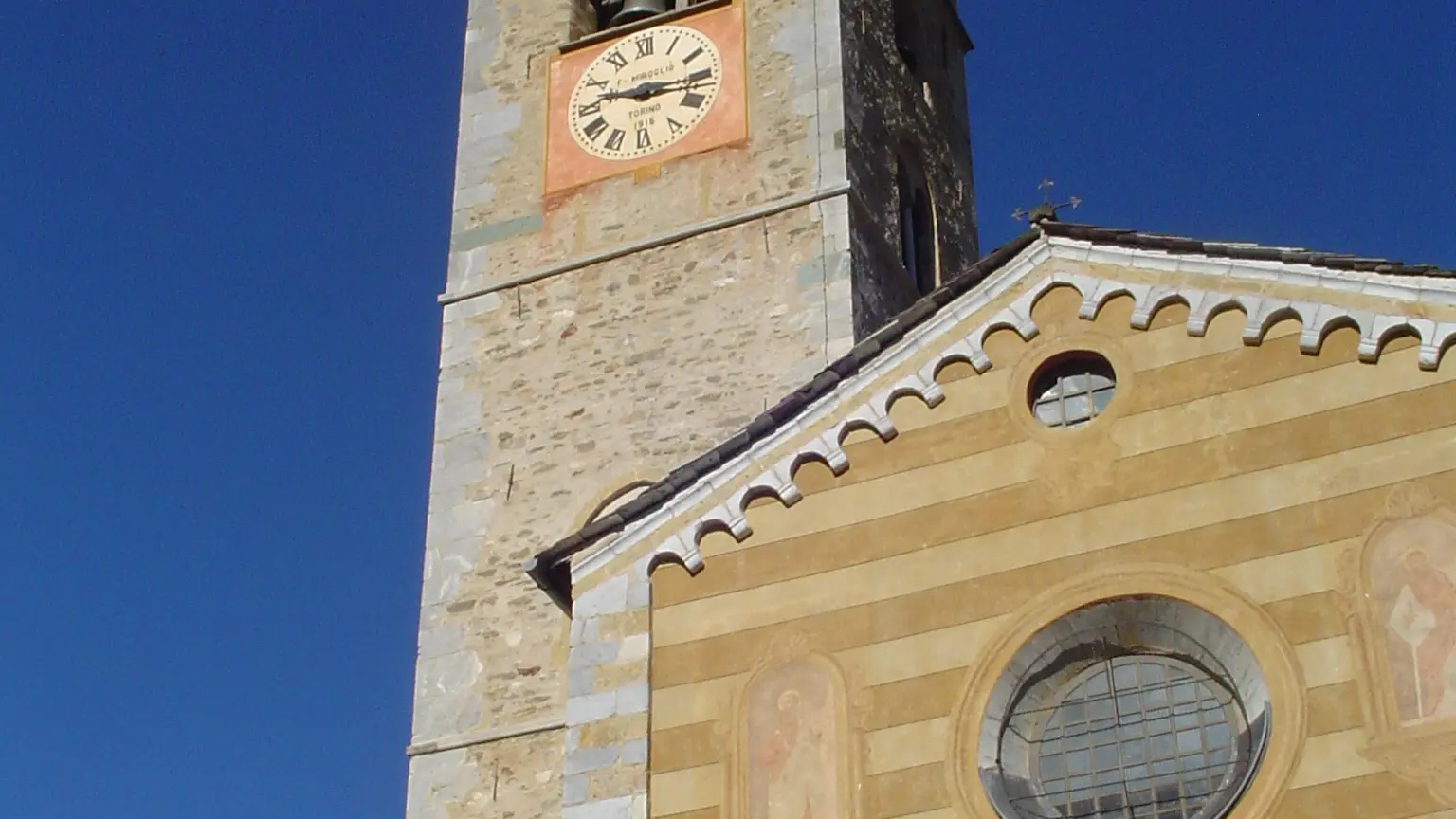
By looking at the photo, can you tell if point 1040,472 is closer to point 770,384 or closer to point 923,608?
point 923,608

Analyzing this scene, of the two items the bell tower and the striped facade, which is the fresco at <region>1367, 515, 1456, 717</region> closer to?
the striped facade

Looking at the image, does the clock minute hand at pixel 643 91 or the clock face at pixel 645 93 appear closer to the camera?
the clock face at pixel 645 93

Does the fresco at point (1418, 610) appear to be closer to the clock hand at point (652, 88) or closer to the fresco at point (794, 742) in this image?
the fresco at point (794, 742)

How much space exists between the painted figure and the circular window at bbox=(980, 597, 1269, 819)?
909 millimetres

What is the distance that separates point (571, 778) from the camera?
13.2 m

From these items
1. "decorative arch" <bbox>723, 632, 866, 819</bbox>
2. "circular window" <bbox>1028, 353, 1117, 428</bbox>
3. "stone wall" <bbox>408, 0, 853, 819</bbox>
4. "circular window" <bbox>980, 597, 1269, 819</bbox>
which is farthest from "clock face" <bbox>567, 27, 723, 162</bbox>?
"circular window" <bbox>980, 597, 1269, 819</bbox>

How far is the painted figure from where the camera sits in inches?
492

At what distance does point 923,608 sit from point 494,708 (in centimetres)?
712

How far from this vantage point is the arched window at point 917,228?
74.1 ft

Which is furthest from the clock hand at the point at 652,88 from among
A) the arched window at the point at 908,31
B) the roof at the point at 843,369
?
the roof at the point at 843,369

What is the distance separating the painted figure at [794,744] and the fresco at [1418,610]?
3.03m

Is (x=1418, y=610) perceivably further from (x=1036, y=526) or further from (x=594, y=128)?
(x=594, y=128)

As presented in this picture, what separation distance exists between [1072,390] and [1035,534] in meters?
1.02

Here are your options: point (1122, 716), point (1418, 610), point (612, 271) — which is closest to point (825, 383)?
point (1122, 716)
